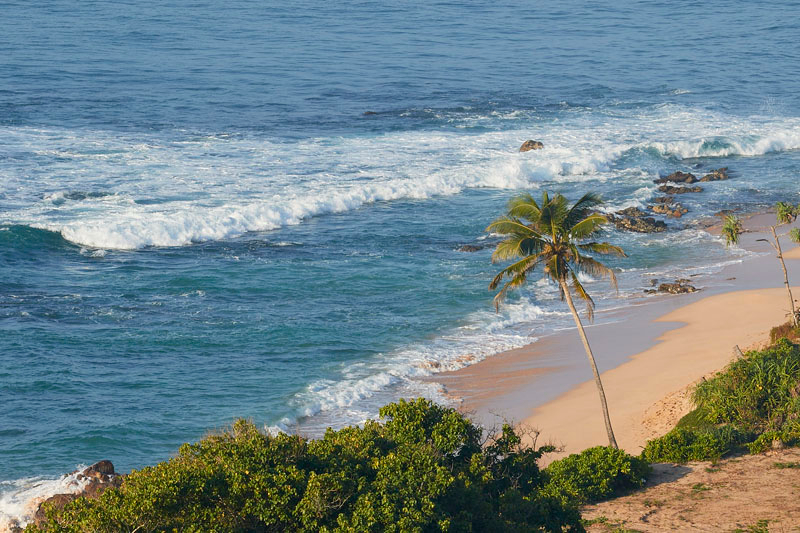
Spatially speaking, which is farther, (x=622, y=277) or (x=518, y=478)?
(x=622, y=277)

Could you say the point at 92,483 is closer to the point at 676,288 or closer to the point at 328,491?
the point at 328,491

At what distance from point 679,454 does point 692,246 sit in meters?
22.4

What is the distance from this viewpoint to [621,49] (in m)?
90.3

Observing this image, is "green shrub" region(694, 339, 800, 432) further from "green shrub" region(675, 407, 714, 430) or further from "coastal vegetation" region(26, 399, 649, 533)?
"coastal vegetation" region(26, 399, 649, 533)

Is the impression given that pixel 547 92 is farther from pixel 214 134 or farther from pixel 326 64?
pixel 214 134

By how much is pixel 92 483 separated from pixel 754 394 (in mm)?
16431

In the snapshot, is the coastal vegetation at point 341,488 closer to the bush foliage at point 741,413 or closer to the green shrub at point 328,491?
the green shrub at point 328,491

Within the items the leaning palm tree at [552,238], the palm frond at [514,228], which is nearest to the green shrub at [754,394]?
the leaning palm tree at [552,238]

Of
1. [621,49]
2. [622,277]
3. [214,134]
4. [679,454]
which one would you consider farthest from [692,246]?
[621,49]

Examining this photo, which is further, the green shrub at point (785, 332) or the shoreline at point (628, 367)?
the green shrub at point (785, 332)

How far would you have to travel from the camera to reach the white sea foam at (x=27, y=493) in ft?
66.6

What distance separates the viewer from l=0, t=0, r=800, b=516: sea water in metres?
28.0

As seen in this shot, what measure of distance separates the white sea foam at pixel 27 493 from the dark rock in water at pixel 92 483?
15 centimetres

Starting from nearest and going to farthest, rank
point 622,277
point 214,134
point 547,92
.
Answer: point 622,277
point 214,134
point 547,92
